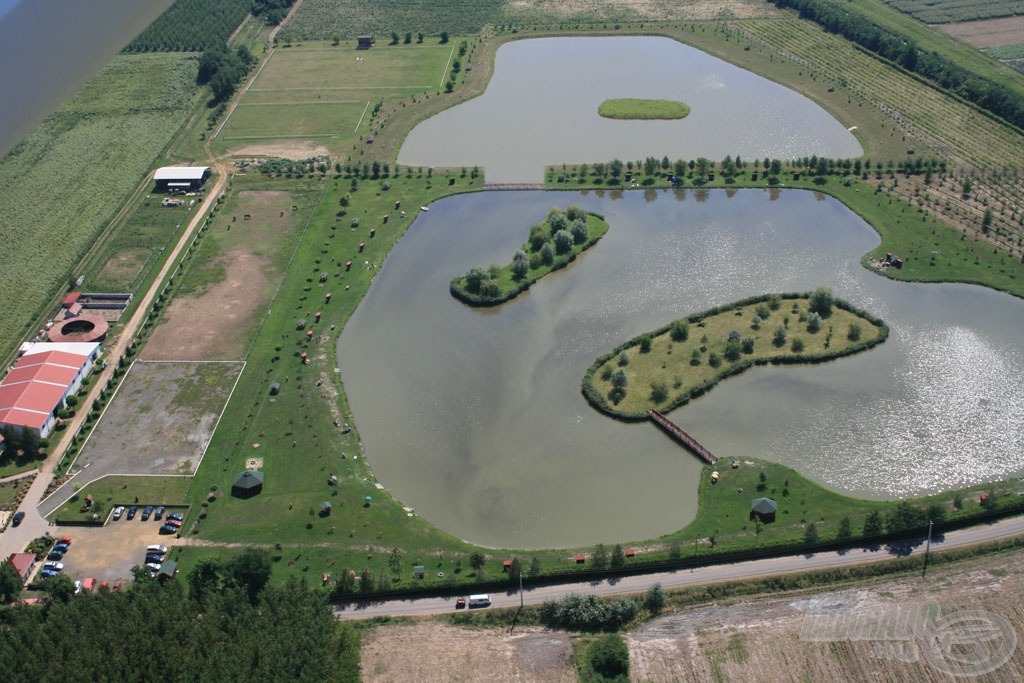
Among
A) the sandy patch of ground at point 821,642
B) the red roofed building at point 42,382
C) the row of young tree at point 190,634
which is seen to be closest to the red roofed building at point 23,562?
the row of young tree at point 190,634

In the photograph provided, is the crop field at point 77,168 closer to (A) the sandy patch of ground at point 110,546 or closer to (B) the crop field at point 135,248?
(B) the crop field at point 135,248

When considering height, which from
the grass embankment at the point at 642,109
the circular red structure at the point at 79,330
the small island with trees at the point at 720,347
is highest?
the grass embankment at the point at 642,109

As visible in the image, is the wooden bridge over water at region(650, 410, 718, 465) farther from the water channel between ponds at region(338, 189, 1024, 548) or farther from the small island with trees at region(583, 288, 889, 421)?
the small island with trees at region(583, 288, 889, 421)

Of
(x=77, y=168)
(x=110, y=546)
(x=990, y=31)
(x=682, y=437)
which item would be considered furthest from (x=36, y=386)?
(x=990, y=31)

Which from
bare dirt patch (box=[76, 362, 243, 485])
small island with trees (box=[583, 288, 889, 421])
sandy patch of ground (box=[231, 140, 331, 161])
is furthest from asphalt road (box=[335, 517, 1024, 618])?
sandy patch of ground (box=[231, 140, 331, 161])

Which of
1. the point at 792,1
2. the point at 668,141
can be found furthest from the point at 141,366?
the point at 792,1

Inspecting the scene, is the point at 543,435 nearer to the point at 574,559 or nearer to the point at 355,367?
the point at 574,559

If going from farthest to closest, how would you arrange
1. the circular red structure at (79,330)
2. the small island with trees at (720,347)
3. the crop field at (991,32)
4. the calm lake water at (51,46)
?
1. the crop field at (991,32)
2. the calm lake water at (51,46)
3. the circular red structure at (79,330)
4. the small island with trees at (720,347)

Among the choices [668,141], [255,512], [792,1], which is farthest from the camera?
[792,1]
